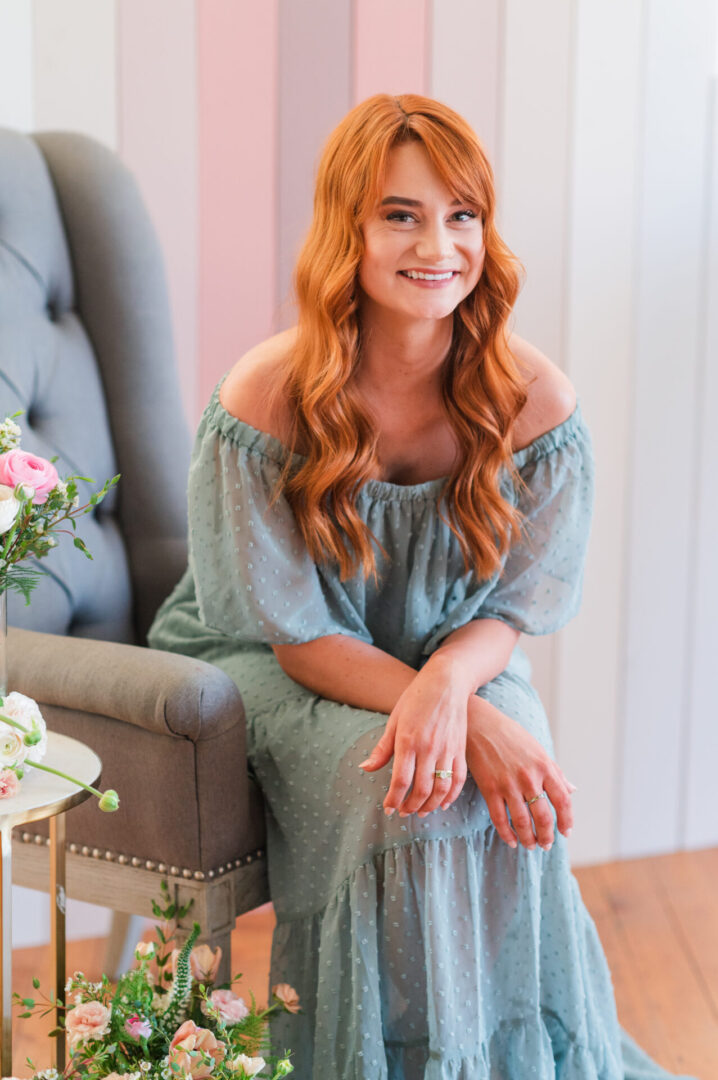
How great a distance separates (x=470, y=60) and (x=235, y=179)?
0.47 meters

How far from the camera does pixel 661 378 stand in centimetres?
227

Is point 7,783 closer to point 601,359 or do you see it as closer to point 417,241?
point 417,241

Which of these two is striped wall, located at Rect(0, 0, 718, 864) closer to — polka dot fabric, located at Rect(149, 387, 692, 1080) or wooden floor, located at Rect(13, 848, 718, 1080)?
wooden floor, located at Rect(13, 848, 718, 1080)

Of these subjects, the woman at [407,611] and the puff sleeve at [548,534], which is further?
the puff sleeve at [548,534]

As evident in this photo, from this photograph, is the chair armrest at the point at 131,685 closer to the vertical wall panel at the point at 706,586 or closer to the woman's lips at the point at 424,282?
the woman's lips at the point at 424,282

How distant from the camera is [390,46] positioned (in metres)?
2.00

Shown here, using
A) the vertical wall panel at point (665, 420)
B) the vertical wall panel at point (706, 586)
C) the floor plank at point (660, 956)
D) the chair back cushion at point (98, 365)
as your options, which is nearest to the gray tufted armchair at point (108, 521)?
the chair back cushion at point (98, 365)

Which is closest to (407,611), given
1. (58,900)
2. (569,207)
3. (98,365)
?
(58,900)

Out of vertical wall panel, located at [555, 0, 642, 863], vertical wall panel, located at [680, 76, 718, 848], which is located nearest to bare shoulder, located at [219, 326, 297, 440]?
vertical wall panel, located at [555, 0, 642, 863]

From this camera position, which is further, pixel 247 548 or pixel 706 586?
pixel 706 586

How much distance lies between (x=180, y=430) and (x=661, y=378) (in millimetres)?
979

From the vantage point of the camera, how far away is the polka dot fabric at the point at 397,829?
1243 millimetres

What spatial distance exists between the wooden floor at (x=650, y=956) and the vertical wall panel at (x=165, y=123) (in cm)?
110

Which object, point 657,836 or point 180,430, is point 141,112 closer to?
Result: point 180,430
